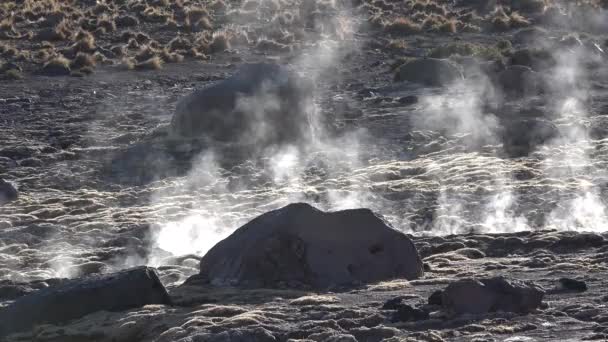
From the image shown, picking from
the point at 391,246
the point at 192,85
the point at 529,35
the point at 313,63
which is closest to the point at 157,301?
the point at 391,246

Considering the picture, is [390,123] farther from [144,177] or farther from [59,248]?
[59,248]

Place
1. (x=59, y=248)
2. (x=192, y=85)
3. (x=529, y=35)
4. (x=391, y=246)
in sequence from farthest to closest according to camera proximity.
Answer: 1. (x=529, y=35)
2. (x=192, y=85)
3. (x=59, y=248)
4. (x=391, y=246)

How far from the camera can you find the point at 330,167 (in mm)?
19188

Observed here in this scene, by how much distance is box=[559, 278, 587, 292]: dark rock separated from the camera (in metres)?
10.6

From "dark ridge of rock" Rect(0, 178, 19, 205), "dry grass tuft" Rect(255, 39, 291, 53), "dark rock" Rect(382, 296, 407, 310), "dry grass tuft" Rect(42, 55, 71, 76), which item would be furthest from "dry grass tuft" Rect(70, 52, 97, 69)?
"dark rock" Rect(382, 296, 407, 310)

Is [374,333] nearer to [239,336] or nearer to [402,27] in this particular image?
[239,336]

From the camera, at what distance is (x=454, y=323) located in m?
9.59

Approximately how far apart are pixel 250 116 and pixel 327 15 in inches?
680

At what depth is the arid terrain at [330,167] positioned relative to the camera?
1048cm

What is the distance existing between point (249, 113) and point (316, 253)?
356 inches

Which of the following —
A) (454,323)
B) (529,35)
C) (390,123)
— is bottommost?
(454,323)

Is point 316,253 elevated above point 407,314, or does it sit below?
above

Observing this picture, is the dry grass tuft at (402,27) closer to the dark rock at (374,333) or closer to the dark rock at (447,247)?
the dark rock at (447,247)

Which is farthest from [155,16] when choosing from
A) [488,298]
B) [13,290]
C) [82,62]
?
[488,298]
